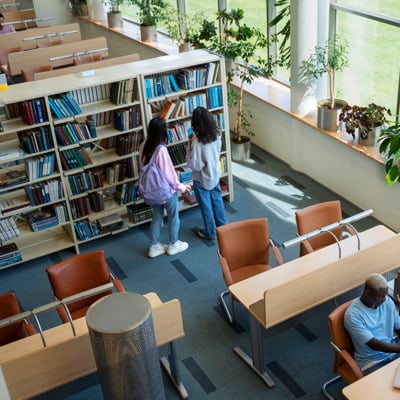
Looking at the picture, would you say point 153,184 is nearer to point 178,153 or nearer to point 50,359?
point 178,153

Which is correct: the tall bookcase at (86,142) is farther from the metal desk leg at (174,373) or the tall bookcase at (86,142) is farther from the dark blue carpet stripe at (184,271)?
the metal desk leg at (174,373)

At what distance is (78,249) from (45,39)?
5450 millimetres

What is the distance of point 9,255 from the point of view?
6.37 metres

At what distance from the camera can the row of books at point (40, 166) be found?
6.11 meters

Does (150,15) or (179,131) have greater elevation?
(150,15)

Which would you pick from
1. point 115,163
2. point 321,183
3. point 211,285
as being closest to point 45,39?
point 115,163

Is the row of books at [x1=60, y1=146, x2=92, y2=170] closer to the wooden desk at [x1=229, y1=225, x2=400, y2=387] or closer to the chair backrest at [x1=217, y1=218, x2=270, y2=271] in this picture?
the chair backrest at [x1=217, y1=218, x2=270, y2=271]

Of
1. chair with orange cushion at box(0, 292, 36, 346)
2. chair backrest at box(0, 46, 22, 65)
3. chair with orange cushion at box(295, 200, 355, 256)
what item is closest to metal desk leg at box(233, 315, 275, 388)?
chair with orange cushion at box(295, 200, 355, 256)

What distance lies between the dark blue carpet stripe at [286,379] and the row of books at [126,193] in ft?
8.57

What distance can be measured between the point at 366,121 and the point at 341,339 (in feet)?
10.1

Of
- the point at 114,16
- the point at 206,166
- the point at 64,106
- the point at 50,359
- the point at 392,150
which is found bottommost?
the point at 50,359

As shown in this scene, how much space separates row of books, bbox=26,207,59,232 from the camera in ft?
20.9

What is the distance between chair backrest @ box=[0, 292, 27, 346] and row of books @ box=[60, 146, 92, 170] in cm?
195

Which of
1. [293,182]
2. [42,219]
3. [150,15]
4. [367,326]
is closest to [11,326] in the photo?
[42,219]
